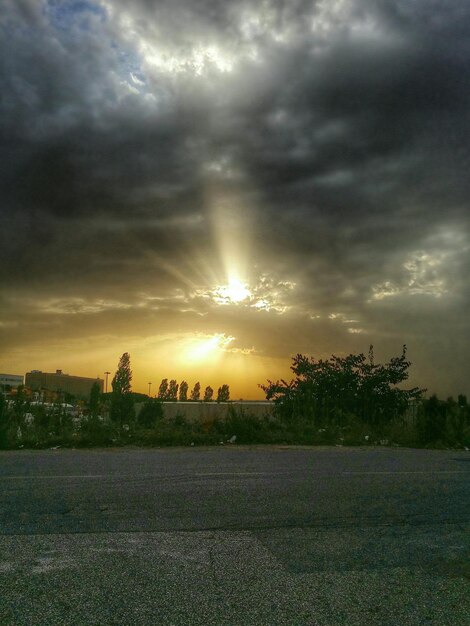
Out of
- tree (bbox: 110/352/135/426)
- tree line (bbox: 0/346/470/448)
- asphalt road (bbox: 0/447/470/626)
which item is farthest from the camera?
tree (bbox: 110/352/135/426)

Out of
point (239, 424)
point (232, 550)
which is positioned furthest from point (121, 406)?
point (232, 550)

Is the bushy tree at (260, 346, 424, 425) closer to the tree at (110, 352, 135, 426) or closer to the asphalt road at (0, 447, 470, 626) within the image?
the tree at (110, 352, 135, 426)

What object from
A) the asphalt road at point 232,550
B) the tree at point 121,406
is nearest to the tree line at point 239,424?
the tree at point 121,406

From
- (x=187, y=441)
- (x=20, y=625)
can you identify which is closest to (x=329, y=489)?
(x=20, y=625)

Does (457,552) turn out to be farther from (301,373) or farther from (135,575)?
(301,373)

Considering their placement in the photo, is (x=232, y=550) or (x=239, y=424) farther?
(x=239, y=424)

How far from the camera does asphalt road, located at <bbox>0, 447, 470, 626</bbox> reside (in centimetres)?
353

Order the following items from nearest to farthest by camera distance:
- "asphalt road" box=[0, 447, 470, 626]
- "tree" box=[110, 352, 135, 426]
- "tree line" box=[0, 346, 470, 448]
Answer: "asphalt road" box=[0, 447, 470, 626]
"tree line" box=[0, 346, 470, 448]
"tree" box=[110, 352, 135, 426]

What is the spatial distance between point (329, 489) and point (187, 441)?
946 centimetres

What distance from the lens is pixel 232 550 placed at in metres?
4.77

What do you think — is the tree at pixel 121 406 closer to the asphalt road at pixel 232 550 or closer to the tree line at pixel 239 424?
the tree line at pixel 239 424

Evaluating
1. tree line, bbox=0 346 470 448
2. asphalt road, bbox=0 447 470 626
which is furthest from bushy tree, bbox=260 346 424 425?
asphalt road, bbox=0 447 470 626

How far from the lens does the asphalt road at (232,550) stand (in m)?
3.53

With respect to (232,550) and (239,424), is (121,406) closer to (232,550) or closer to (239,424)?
(239,424)
